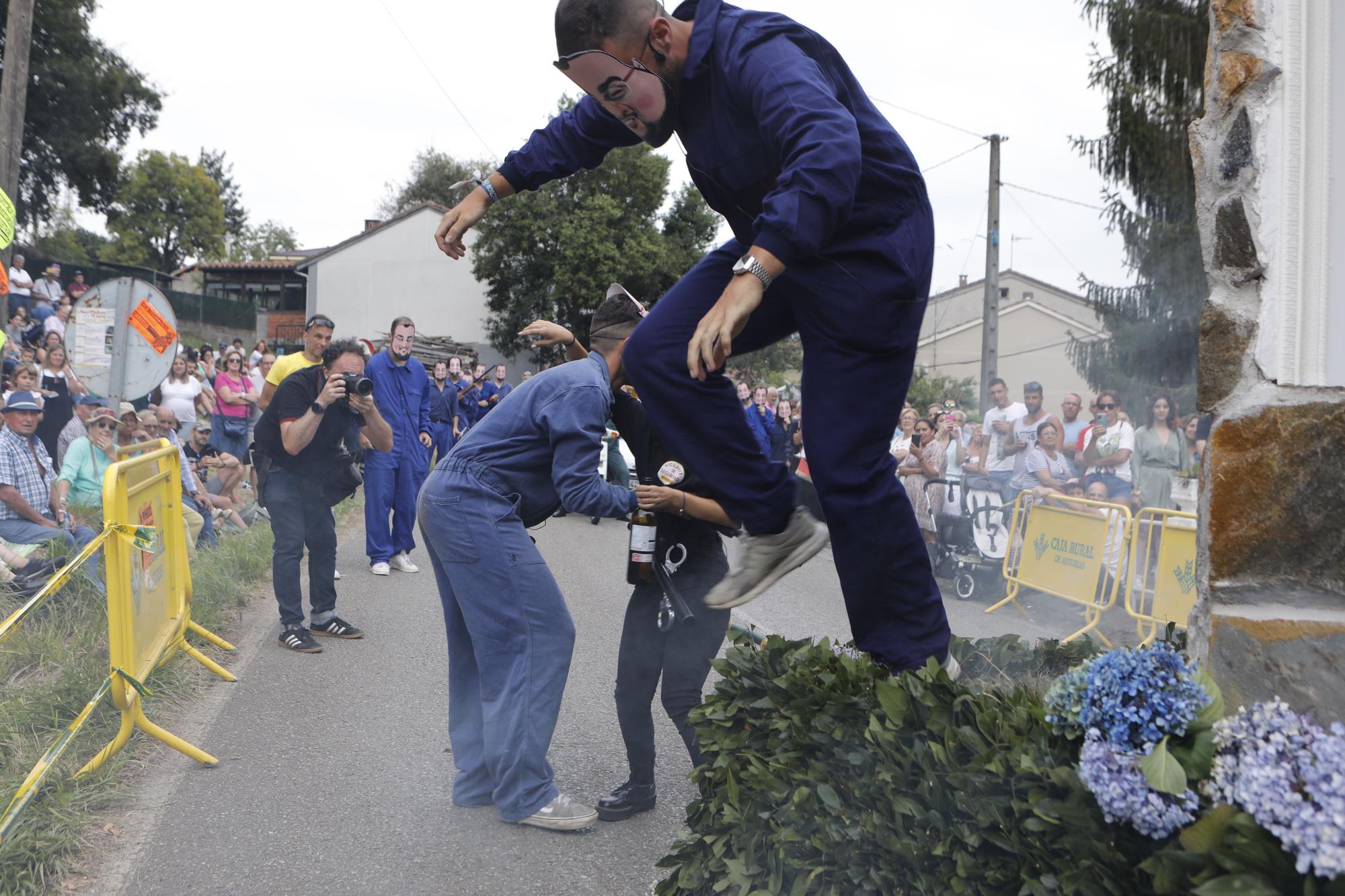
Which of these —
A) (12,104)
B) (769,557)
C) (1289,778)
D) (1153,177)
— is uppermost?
(1153,177)

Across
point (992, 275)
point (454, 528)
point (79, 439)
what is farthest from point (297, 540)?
point (992, 275)

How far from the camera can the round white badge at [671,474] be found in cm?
428

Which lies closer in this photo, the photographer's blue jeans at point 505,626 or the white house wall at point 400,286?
the photographer's blue jeans at point 505,626

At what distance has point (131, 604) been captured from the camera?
473cm

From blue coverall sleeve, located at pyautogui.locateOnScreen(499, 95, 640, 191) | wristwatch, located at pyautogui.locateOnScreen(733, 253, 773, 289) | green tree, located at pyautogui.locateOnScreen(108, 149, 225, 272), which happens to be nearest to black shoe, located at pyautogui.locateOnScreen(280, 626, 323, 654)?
blue coverall sleeve, located at pyautogui.locateOnScreen(499, 95, 640, 191)

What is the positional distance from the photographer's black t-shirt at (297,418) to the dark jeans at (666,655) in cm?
361

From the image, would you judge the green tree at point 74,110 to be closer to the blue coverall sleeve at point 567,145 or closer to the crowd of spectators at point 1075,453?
the crowd of spectators at point 1075,453

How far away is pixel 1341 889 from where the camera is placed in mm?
1301

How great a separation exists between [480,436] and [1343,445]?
309 cm

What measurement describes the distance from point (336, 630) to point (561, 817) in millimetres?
3783

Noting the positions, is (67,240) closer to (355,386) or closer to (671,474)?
(355,386)

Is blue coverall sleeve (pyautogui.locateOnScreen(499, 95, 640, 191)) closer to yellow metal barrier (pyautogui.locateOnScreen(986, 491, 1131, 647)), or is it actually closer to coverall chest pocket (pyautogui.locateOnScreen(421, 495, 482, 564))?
coverall chest pocket (pyautogui.locateOnScreen(421, 495, 482, 564))

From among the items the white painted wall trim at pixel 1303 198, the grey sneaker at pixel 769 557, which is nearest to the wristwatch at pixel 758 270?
the grey sneaker at pixel 769 557

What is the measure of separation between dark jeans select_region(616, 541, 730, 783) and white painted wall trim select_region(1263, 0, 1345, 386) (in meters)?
2.69
